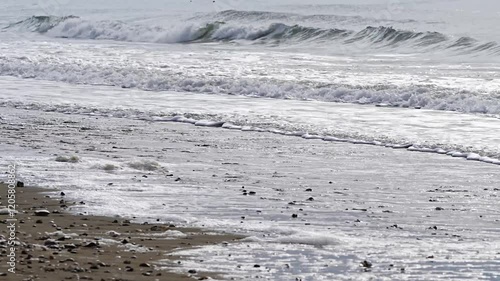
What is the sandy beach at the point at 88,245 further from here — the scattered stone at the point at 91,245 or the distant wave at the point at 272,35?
the distant wave at the point at 272,35

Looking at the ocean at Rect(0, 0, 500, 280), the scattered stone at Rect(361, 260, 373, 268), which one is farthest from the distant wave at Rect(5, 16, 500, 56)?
the scattered stone at Rect(361, 260, 373, 268)

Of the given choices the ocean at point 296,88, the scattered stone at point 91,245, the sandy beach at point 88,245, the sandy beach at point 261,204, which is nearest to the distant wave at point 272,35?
the ocean at point 296,88

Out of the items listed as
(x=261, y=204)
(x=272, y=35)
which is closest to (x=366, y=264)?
(x=261, y=204)

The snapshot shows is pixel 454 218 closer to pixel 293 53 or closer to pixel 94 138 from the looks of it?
pixel 94 138

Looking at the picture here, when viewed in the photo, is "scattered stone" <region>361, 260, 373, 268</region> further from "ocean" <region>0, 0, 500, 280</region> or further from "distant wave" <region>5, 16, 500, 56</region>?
"distant wave" <region>5, 16, 500, 56</region>

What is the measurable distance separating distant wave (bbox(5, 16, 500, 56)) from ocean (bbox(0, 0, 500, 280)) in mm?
77

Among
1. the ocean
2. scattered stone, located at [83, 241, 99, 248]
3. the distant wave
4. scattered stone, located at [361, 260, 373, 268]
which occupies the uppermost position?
the distant wave

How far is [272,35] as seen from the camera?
3030 centimetres

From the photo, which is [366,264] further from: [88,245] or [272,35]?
[272,35]

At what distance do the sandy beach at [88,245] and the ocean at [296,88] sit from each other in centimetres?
30

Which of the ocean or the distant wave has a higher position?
the distant wave

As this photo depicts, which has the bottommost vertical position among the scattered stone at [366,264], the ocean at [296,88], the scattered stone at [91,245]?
the scattered stone at [91,245]

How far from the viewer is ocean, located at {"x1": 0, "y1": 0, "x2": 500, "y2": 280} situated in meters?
6.89

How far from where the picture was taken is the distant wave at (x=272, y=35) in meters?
24.8
